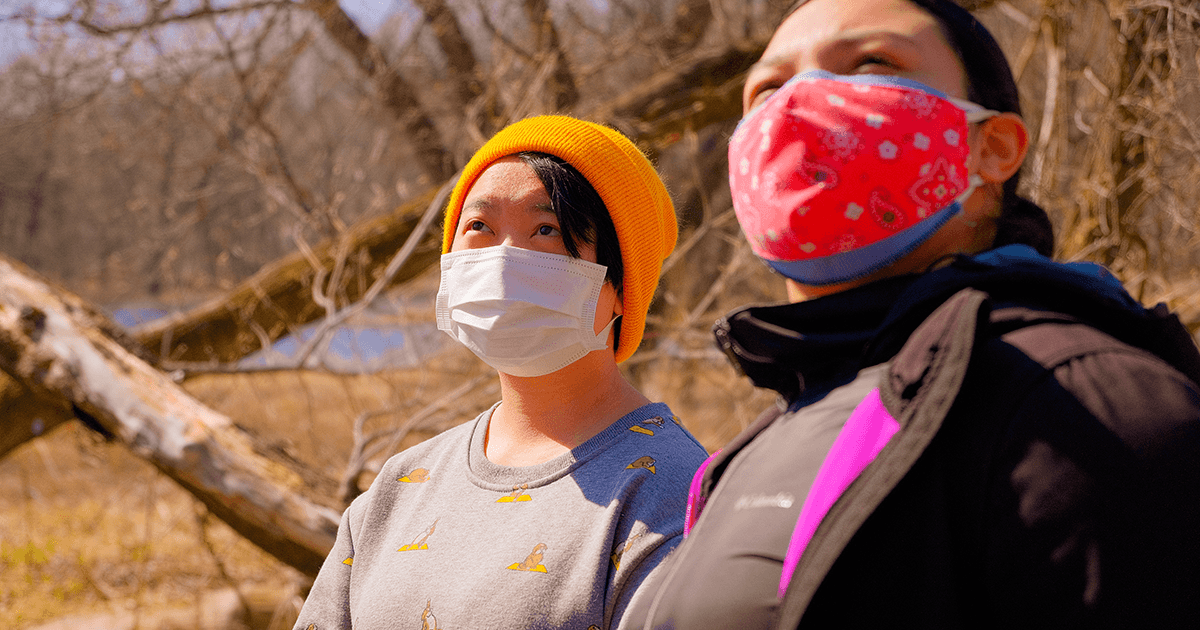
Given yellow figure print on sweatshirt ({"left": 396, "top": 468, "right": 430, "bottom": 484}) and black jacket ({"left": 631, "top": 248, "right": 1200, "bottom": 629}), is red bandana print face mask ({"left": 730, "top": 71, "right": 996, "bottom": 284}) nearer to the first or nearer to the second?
black jacket ({"left": 631, "top": 248, "right": 1200, "bottom": 629})

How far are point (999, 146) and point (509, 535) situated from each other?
3.57ft

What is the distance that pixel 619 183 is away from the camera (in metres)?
1.85

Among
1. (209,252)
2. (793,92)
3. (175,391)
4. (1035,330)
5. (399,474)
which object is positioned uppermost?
(793,92)

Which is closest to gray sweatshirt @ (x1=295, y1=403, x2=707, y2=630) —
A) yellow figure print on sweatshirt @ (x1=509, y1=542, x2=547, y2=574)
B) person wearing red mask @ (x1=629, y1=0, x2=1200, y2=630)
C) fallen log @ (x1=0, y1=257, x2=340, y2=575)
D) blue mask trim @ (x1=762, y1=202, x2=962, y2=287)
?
yellow figure print on sweatshirt @ (x1=509, y1=542, x2=547, y2=574)

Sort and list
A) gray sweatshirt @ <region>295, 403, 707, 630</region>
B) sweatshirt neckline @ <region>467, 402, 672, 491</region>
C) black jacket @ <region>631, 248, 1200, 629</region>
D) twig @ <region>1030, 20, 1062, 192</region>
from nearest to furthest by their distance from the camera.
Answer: black jacket @ <region>631, 248, 1200, 629</region>, gray sweatshirt @ <region>295, 403, 707, 630</region>, sweatshirt neckline @ <region>467, 402, 672, 491</region>, twig @ <region>1030, 20, 1062, 192</region>

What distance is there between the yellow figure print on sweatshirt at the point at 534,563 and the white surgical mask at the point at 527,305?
0.42 metres

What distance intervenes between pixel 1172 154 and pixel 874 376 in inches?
171

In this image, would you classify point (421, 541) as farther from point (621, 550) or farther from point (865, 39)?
point (865, 39)

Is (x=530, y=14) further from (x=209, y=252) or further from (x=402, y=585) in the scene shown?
(x=209, y=252)

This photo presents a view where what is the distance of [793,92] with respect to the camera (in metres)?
1.19

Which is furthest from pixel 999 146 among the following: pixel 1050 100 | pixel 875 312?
pixel 1050 100

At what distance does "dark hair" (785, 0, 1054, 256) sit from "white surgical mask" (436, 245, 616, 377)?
87cm

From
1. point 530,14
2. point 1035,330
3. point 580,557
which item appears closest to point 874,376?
point 1035,330

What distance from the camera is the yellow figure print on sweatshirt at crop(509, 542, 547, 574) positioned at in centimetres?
152
